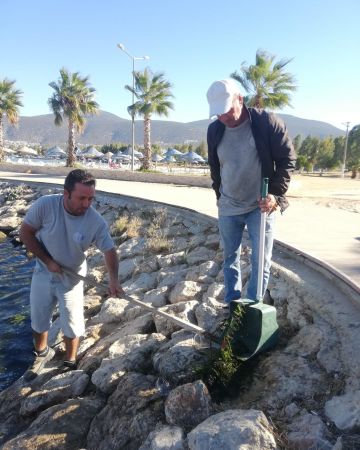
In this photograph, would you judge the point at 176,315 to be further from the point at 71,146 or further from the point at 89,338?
the point at 71,146

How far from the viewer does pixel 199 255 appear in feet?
21.9

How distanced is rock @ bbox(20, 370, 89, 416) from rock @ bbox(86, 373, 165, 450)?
1.88 ft

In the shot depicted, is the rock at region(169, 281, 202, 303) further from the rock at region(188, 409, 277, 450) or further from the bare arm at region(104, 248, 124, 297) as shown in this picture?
the rock at region(188, 409, 277, 450)

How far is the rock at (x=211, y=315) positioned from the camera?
408 cm

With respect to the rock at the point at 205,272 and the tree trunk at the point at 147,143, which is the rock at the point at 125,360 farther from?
the tree trunk at the point at 147,143

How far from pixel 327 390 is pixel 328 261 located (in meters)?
2.37

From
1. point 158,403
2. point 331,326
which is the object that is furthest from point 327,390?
point 158,403

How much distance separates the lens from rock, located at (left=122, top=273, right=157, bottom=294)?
641 cm

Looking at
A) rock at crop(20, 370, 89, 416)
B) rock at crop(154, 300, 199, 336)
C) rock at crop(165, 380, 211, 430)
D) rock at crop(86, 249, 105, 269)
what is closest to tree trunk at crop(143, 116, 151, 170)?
rock at crop(86, 249, 105, 269)

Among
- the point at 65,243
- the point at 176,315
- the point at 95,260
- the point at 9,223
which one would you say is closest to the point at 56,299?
the point at 65,243

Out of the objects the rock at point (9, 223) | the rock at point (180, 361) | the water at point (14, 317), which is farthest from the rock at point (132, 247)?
the rock at point (9, 223)

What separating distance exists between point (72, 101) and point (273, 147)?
86.9 ft

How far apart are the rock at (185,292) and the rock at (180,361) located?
136 centimetres

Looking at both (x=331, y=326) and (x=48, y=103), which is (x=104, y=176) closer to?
(x=48, y=103)
